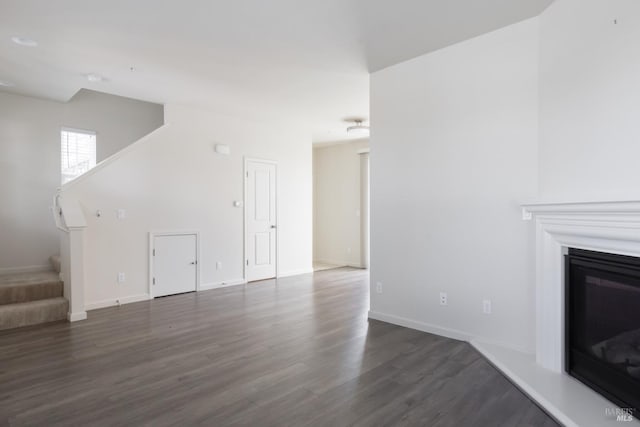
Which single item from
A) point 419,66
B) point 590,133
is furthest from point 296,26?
point 590,133

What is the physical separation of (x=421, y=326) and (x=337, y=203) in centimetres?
496

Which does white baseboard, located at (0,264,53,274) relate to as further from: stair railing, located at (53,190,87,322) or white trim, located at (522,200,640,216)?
white trim, located at (522,200,640,216)

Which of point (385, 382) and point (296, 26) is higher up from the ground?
point (296, 26)

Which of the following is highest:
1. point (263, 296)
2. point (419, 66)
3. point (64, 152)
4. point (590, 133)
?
point (419, 66)

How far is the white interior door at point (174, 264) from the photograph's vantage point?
526cm

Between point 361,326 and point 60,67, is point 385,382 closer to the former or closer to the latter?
point 361,326

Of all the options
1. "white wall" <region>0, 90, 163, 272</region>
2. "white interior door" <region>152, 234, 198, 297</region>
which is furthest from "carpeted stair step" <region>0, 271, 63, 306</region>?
"white interior door" <region>152, 234, 198, 297</region>

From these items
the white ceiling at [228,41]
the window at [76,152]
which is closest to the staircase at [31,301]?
the window at [76,152]

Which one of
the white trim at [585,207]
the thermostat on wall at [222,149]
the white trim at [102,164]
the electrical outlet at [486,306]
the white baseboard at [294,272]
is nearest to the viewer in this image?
the white trim at [585,207]

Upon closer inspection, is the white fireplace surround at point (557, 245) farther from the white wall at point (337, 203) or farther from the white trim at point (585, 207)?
the white wall at point (337, 203)

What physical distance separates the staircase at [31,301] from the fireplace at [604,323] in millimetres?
5037

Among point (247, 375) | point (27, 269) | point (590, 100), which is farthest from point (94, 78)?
point (590, 100)

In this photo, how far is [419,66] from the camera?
3754 mm

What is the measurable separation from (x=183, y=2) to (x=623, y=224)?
132 inches
